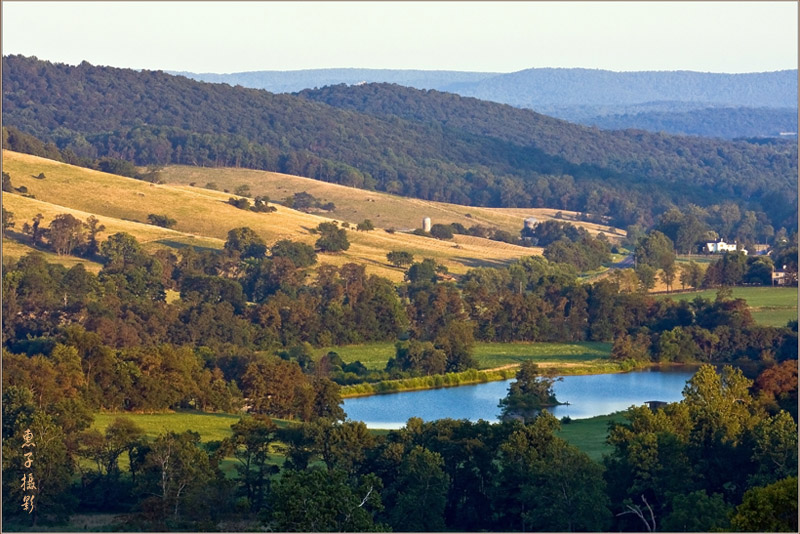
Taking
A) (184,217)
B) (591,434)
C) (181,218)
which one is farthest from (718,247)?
(591,434)

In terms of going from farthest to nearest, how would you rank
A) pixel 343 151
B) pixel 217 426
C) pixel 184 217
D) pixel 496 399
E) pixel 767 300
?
pixel 343 151 → pixel 184 217 → pixel 767 300 → pixel 496 399 → pixel 217 426

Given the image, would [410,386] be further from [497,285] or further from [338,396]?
[497,285]

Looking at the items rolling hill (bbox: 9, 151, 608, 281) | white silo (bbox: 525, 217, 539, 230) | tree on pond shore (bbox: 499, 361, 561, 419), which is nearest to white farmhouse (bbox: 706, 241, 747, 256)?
rolling hill (bbox: 9, 151, 608, 281)

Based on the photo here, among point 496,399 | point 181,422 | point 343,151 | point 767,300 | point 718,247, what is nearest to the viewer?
point 181,422

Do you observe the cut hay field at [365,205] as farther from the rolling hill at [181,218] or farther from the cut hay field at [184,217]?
the rolling hill at [181,218]

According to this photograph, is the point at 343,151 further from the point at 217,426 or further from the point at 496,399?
the point at 217,426

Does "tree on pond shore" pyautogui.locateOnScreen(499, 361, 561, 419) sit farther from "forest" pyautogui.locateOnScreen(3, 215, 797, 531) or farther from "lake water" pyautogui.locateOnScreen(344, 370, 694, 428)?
"forest" pyautogui.locateOnScreen(3, 215, 797, 531)

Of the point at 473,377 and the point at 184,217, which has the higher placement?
the point at 184,217

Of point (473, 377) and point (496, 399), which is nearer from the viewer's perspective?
point (496, 399)
